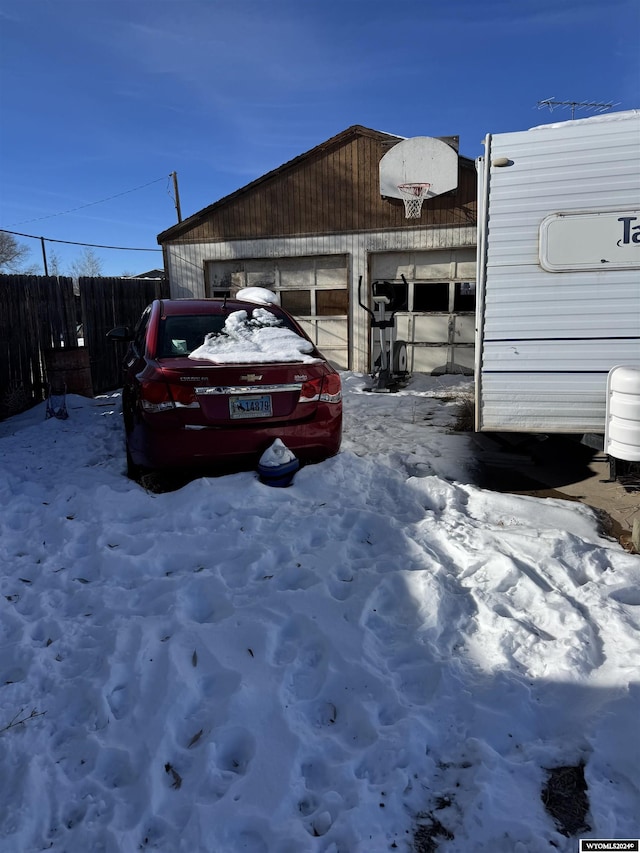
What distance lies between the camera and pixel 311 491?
4137 millimetres

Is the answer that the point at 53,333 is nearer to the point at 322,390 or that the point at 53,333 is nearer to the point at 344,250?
the point at 344,250

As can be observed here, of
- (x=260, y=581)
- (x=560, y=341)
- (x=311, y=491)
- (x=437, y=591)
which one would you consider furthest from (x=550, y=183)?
(x=260, y=581)

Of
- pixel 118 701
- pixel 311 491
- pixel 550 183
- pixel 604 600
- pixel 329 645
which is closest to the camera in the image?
pixel 118 701

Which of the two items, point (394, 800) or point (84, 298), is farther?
point (84, 298)

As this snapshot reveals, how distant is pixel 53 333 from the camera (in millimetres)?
9258

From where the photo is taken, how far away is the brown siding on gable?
Result: 10422 mm

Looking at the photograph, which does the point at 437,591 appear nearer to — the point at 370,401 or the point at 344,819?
the point at 344,819

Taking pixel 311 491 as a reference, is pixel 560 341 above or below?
above

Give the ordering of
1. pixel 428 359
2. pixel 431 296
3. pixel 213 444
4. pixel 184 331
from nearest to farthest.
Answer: pixel 213 444
pixel 184 331
pixel 431 296
pixel 428 359

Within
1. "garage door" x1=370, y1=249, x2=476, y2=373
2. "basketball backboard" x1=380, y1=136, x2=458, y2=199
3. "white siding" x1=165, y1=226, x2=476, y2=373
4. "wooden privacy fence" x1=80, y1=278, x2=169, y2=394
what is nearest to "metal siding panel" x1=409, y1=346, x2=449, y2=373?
"garage door" x1=370, y1=249, x2=476, y2=373

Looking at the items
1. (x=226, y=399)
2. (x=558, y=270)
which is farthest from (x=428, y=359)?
(x=226, y=399)

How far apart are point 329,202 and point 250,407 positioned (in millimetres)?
8241

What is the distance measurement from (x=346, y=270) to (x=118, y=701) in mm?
10070

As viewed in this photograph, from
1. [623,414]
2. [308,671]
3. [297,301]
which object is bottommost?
[308,671]
